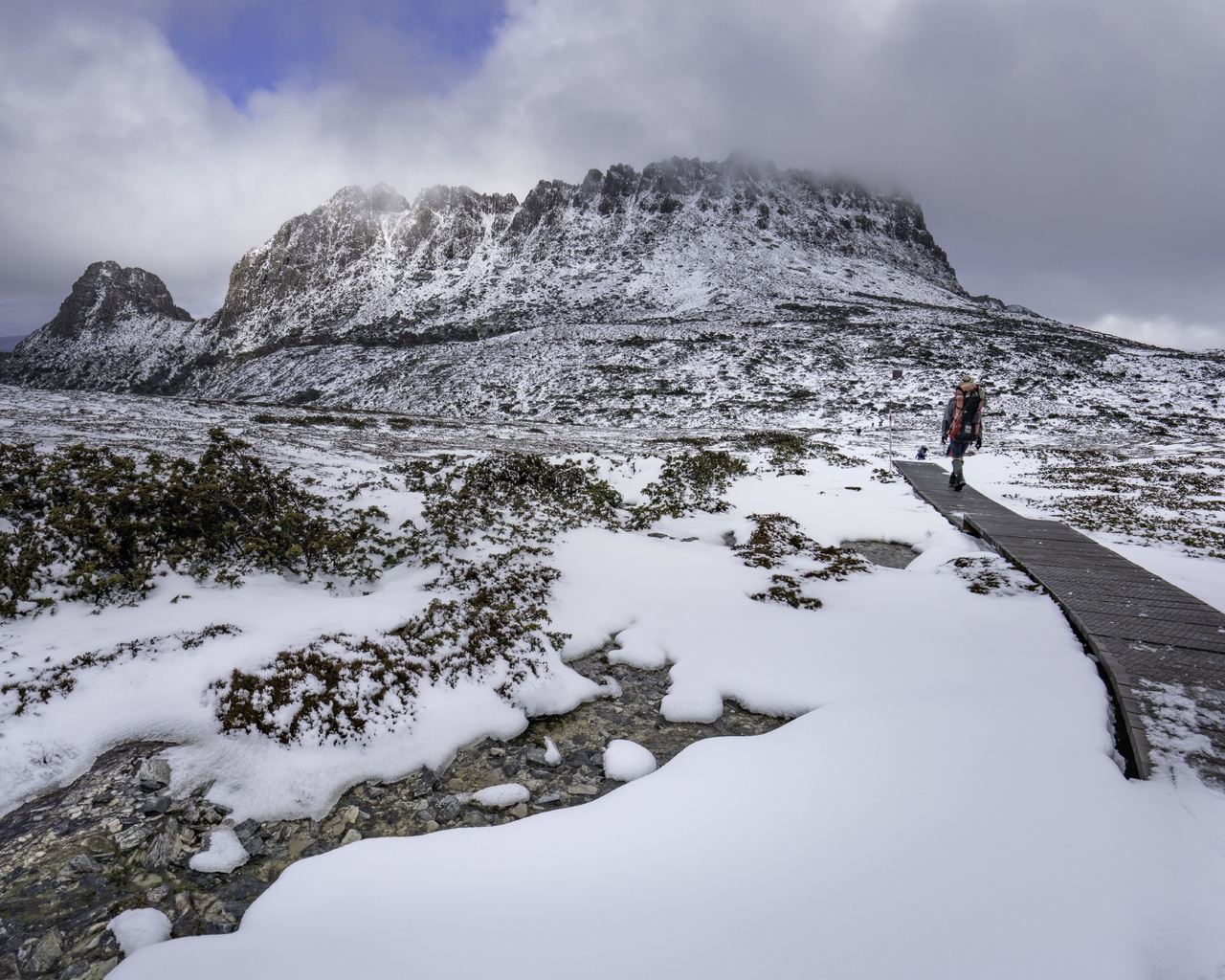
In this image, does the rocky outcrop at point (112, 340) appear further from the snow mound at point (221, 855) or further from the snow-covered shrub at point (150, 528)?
the snow mound at point (221, 855)

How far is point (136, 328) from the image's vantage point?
12488 cm

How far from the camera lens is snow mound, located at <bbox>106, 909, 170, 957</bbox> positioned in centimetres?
226

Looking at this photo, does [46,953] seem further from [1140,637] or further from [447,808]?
[1140,637]

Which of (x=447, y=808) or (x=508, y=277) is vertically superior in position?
(x=508, y=277)

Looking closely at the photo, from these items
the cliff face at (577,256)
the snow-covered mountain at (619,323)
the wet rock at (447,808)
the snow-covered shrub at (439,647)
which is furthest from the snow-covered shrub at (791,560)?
the cliff face at (577,256)

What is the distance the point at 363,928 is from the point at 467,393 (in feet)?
146

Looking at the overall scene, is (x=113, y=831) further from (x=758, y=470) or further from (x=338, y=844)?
(x=758, y=470)

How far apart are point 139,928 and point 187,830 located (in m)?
0.62

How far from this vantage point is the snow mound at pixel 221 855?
2699 millimetres

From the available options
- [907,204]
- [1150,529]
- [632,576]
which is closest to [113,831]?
[632,576]

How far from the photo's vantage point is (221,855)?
277cm

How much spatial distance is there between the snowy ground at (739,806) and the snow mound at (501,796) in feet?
1.46

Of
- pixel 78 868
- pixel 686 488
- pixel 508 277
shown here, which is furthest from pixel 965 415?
pixel 508 277

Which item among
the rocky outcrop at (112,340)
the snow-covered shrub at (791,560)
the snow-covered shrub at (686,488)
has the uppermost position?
the rocky outcrop at (112,340)
